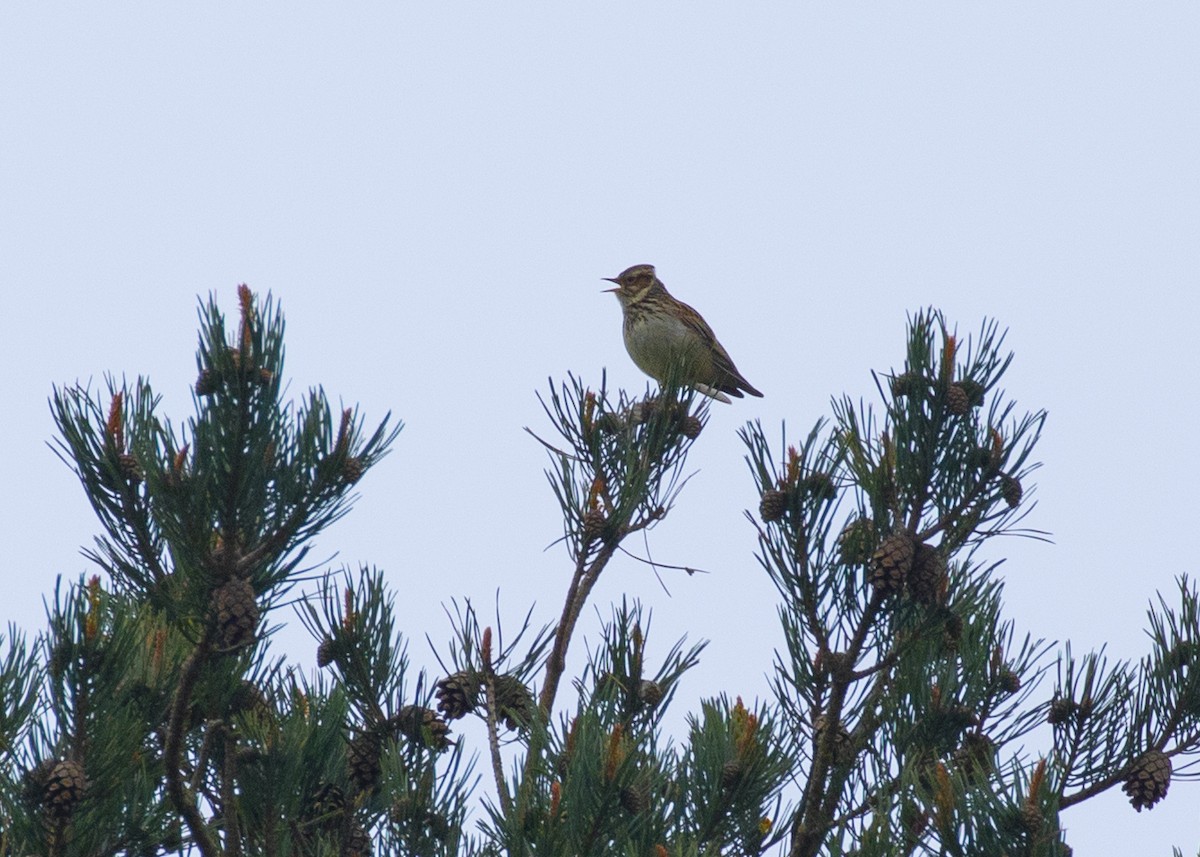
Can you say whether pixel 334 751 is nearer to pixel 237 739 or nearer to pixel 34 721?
pixel 237 739

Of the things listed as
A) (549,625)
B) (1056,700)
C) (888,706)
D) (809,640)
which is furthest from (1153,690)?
(549,625)

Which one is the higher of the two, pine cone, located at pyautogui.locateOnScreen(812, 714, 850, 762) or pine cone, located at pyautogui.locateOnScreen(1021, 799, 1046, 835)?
pine cone, located at pyautogui.locateOnScreen(812, 714, 850, 762)

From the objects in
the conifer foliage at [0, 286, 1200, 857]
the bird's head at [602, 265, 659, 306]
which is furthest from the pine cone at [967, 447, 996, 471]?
the bird's head at [602, 265, 659, 306]

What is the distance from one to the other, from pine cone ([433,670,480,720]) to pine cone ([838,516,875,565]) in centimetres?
97

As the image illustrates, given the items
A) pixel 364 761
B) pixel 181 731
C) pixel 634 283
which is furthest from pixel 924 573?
pixel 634 283

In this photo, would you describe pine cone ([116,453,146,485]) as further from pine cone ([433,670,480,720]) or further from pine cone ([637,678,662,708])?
pine cone ([637,678,662,708])

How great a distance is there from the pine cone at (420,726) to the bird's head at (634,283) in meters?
4.87

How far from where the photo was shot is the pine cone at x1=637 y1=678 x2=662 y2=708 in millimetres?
3896

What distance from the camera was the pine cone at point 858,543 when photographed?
139 inches

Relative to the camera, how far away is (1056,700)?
4.04 metres

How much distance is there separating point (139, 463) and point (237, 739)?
2.68 ft

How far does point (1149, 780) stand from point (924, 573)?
878mm

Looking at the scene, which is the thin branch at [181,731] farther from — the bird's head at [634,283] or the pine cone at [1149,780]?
the bird's head at [634,283]

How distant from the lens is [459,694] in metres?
3.75
